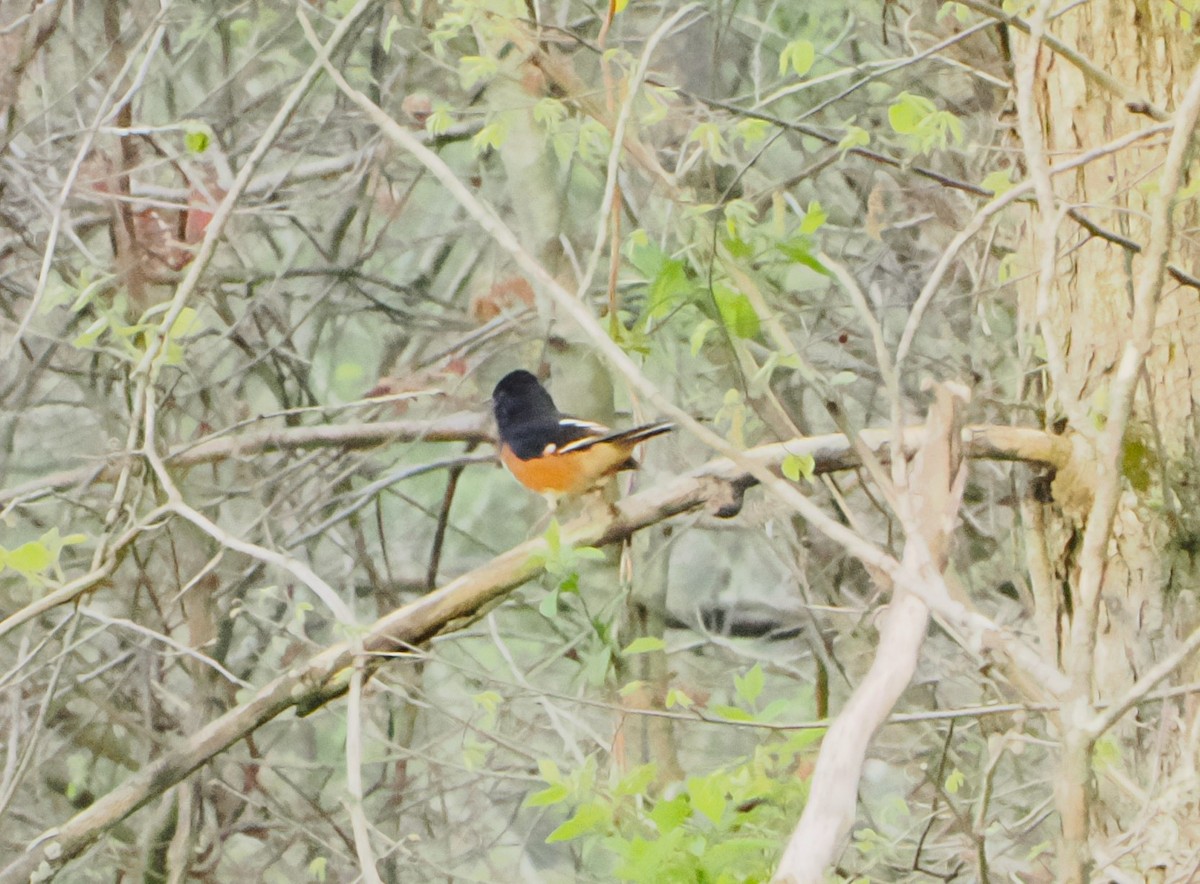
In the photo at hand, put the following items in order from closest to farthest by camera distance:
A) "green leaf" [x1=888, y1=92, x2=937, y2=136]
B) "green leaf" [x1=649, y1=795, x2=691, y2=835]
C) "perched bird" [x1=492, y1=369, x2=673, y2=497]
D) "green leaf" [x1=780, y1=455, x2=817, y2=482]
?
"green leaf" [x1=649, y1=795, x2=691, y2=835], "green leaf" [x1=780, y1=455, x2=817, y2=482], "green leaf" [x1=888, y1=92, x2=937, y2=136], "perched bird" [x1=492, y1=369, x2=673, y2=497]

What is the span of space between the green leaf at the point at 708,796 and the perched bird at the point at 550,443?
68 cm

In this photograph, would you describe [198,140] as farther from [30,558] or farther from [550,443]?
[550,443]

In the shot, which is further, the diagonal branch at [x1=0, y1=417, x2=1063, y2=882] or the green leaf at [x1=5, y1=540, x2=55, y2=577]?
the diagonal branch at [x1=0, y1=417, x2=1063, y2=882]

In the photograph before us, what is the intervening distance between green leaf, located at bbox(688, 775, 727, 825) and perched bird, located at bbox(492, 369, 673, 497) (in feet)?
2.22

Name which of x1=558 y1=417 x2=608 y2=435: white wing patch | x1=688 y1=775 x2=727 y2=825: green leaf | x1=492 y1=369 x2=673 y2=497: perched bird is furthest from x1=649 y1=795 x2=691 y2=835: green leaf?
x1=558 y1=417 x2=608 y2=435: white wing patch

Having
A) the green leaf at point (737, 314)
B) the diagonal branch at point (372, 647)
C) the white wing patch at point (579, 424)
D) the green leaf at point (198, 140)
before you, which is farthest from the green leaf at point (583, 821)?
the green leaf at point (198, 140)

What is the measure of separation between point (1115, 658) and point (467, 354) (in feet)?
4.51

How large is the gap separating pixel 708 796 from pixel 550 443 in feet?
2.93

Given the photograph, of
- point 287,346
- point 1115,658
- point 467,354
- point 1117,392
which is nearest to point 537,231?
point 467,354

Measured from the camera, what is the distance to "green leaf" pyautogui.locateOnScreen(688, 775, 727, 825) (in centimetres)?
123

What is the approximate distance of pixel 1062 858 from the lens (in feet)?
2.74

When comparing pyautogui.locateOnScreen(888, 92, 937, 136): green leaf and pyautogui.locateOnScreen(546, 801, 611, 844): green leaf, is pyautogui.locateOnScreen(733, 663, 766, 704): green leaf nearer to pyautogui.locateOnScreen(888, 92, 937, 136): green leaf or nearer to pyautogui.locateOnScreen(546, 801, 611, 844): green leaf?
pyautogui.locateOnScreen(546, 801, 611, 844): green leaf

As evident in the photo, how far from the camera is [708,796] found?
48.6 inches

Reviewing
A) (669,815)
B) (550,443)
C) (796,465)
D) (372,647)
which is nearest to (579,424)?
(550,443)
